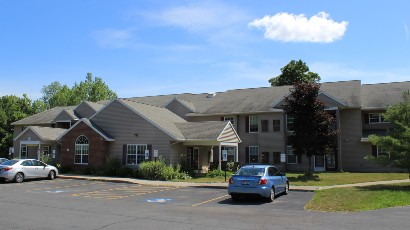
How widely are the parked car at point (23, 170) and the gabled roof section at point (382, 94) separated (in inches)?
1073

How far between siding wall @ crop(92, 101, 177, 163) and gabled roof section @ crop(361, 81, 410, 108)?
62.9 ft

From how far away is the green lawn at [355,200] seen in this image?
14.5m

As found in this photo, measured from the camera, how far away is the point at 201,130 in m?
31.9

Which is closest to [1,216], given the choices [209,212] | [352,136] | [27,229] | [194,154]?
[27,229]

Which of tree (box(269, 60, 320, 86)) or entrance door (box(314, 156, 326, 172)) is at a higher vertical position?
tree (box(269, 60, 320, 86))

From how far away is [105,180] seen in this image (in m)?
26.1

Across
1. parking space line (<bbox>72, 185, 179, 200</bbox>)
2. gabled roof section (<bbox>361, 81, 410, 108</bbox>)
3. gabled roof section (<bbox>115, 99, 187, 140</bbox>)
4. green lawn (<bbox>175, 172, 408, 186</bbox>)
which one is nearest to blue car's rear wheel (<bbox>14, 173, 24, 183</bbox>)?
parking space line (<bbox>72, 185, 179, 200</bbox>)

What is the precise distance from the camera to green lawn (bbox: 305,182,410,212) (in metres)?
14.5

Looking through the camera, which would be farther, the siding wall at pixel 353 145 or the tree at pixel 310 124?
the siding wall at pixel 353 145

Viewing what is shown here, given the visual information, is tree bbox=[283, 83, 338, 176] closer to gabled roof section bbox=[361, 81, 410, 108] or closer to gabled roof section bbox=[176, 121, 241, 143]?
gabled roof section bbox=[176, 121, 241, 143]

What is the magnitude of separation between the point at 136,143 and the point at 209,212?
1820 centimetres

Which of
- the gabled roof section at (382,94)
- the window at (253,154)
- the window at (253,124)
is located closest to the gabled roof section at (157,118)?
the window at (253,124)

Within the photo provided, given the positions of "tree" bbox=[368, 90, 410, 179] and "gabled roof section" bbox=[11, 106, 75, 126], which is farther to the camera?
"gabled roof section" bbox=[11, 106, 75, 126]

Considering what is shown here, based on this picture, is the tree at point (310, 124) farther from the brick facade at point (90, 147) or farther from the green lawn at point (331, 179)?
the brick facade at point (90, 147)
